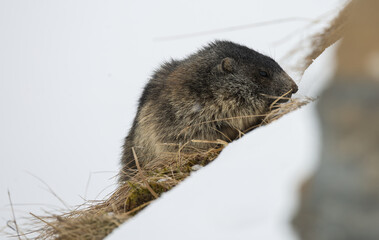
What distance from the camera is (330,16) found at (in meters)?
5.97

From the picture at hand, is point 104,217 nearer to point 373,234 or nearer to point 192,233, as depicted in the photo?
point 192,233

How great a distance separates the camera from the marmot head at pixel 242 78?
4289 mm

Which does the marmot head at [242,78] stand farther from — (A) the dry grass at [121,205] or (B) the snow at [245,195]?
(B) the snow at [245,195]

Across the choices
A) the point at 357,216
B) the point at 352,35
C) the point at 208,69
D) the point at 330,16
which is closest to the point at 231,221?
the point at 357,216

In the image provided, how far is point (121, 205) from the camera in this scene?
3.49 m

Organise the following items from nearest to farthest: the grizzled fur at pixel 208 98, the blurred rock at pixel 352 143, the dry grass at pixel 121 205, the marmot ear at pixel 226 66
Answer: the blurred rock at pixel 352 143
the dry grass at pixel 121 205
the grizzled fur at pixel 208 98
the marmot ear at pixel 226 66

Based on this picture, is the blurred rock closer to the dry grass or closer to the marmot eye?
the dry grass

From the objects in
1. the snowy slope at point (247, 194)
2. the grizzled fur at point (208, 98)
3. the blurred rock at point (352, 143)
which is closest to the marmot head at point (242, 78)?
the grizzled fur at point (208, 98)

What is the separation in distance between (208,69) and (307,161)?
2.79 meters

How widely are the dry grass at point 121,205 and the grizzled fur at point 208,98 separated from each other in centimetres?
28

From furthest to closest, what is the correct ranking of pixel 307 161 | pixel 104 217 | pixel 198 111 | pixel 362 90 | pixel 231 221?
pixel 198 111
pixel 104 217
pixel 231 221
pixel 307 161
pixel 362 90

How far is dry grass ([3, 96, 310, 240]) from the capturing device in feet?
9.16

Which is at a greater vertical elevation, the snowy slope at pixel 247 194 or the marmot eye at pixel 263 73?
the snowy slope at pixel 247 194

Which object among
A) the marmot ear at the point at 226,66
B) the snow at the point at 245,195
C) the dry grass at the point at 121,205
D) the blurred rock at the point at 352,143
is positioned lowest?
the dry grass at the point at 121,205
